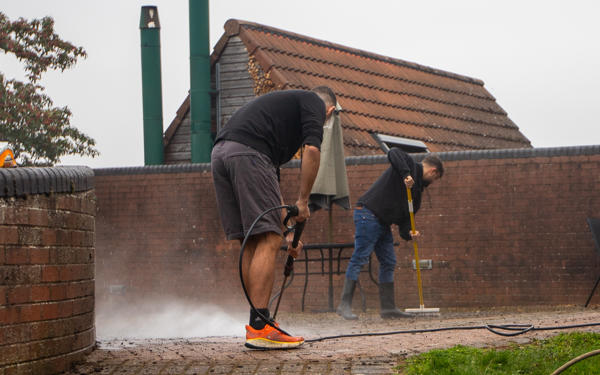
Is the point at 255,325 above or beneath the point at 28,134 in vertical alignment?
beneath

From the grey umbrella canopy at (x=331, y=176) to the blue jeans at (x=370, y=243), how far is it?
0.96 metres

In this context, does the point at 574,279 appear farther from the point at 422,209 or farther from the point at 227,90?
the point at 227,90

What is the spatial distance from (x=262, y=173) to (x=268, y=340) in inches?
43.1

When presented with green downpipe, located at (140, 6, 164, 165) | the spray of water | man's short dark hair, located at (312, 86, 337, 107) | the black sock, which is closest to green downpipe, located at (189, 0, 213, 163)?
green downpipe, located at (140, 6, 164, 165)

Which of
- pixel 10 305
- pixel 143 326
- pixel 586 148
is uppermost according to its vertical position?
pixel 586 148

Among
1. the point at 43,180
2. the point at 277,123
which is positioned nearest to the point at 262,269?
the point at 277,123

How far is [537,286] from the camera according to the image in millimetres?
11211

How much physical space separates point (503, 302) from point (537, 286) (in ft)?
1.50

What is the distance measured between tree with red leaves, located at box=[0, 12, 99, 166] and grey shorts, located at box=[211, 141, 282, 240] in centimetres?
1298

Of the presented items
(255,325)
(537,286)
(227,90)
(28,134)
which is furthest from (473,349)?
(28,134)

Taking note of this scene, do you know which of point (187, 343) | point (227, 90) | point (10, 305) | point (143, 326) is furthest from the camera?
point (227, 90)

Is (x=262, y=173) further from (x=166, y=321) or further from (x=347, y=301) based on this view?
(x=166, y=321)

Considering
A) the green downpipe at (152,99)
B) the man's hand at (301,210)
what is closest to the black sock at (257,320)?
the man's hand at (301,210)

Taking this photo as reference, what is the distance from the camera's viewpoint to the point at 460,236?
1148cm
